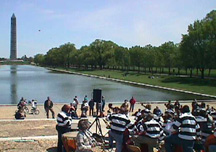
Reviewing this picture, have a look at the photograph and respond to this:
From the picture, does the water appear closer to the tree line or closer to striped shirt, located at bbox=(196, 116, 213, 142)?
the tree line

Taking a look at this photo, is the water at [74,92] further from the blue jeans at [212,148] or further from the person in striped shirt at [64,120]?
the blue jeans at [212,148]

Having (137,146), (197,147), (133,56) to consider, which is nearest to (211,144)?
(197,147)

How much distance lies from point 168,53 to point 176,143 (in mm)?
77360

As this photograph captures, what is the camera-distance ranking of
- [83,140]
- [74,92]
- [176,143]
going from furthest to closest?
1. [74,92]
2. [176,143]
3. [83,140]

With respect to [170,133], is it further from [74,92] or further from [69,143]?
[74,92]

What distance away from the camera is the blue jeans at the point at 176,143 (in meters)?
7.35

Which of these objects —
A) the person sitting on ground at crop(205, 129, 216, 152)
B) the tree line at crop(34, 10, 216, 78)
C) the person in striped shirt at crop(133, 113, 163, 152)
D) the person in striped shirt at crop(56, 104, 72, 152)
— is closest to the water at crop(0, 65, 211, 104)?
the tree line at crop(34, 10, 216, 78)

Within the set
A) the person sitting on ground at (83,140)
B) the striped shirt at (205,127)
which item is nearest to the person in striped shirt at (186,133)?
the striped shirt at (205,127)

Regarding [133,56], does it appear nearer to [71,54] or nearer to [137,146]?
[71,54]

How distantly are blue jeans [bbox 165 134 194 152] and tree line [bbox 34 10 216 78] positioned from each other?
5007 cm

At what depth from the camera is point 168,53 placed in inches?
3268

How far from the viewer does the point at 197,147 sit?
8.38m

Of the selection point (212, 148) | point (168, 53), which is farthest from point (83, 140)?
point (168, 53)

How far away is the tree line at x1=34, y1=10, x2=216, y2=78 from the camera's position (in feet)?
190
